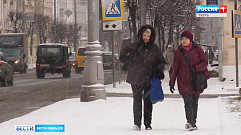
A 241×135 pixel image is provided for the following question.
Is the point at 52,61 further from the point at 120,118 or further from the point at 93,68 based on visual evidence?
the point at 120,118

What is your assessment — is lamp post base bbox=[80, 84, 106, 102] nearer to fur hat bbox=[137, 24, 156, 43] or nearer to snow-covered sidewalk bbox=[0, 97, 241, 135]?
snow-covered sidewalk bbox=[0, 97, 241, 135]

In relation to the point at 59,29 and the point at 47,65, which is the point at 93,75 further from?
the point at 59,29

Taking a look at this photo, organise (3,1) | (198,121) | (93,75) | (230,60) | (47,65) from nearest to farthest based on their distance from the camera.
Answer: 1. (198,121)
2. (93,75)
3. (230,60)
4. (47,65)
5. (3,1)

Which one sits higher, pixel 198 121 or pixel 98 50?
pixel 98 50

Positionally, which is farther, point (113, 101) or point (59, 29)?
point (59, 29)

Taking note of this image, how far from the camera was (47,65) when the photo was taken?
35.4 metres

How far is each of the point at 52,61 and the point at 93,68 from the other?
20941 mm

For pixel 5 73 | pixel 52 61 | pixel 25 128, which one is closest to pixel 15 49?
pixel 52 61

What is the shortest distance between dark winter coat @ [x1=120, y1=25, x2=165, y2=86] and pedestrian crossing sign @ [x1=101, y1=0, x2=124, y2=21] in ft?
28.5

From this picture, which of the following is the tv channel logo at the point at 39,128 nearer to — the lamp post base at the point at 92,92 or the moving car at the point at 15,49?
the lamp post base at the point at 92,92

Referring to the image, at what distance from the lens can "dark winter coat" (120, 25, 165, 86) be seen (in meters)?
9.28

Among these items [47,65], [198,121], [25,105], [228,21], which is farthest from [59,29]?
[198,121]

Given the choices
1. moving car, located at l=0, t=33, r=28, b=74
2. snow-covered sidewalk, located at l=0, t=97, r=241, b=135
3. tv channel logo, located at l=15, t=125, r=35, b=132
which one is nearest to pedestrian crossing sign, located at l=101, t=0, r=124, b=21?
snow-covered sidewalk, located at l=0, t=97, r=241, b=135

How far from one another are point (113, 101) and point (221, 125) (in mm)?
5618
